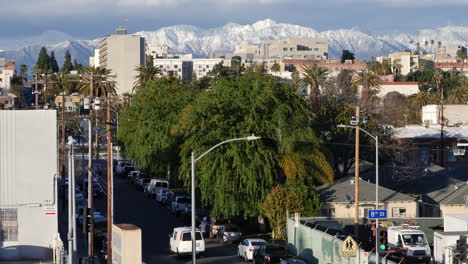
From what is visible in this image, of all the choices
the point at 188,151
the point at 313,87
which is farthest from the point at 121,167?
the point at 188,151

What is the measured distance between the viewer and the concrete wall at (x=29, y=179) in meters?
51.3

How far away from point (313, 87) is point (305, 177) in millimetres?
42787

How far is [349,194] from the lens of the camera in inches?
2483

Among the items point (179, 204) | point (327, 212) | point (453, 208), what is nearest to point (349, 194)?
point (327, 212)

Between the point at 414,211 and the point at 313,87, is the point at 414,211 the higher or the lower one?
the lower one

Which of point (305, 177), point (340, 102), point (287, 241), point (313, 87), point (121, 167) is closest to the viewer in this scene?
point (287, 241)

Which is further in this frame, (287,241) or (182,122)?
(182,122)

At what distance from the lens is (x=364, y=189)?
64688 millimetres

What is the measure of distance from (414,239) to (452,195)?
17.7m

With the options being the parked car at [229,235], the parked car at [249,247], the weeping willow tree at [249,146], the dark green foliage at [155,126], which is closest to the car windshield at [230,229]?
the parked car at [229,235]

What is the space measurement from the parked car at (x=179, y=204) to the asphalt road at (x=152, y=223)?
58 centimetres

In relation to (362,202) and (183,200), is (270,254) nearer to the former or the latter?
(362,202)

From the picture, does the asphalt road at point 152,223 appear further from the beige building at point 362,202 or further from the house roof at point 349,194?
the house roof at point 349,194

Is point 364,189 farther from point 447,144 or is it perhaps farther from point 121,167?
point 121,167
